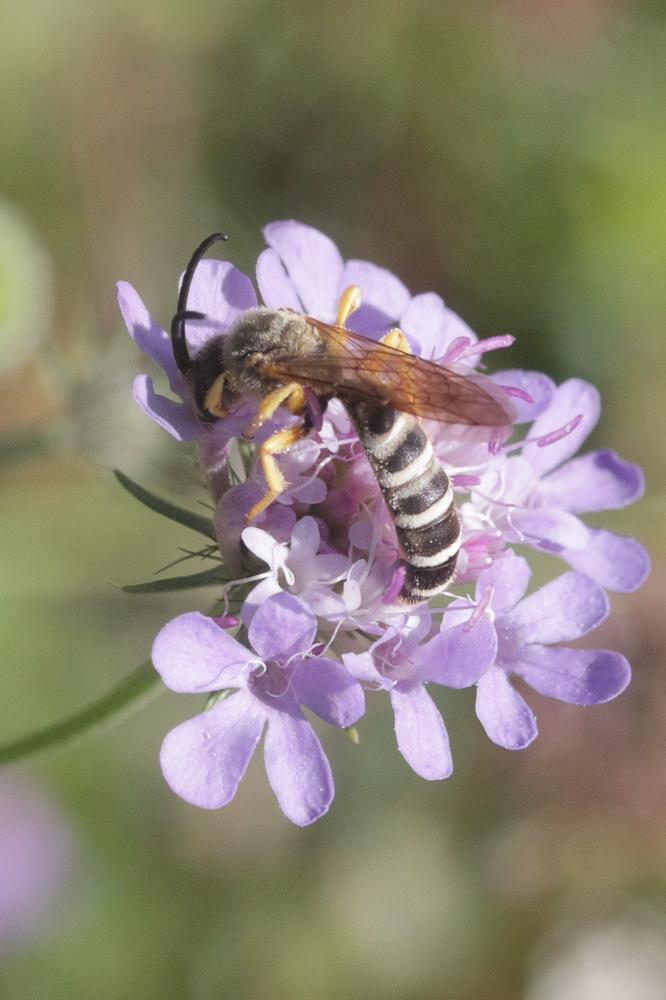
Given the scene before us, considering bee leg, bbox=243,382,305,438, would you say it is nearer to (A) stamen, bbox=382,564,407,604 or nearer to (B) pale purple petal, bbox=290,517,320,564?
(B) pale purple petal, bbox=290,517,320,564

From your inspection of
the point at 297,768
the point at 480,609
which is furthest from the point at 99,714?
the point at 480,609

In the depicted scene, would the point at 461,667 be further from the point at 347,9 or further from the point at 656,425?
the point at 347,9

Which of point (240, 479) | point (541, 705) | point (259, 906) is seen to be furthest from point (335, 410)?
point (259, 906)

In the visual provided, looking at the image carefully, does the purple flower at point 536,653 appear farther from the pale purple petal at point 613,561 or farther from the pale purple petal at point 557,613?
the pale purple petal at point 613,561

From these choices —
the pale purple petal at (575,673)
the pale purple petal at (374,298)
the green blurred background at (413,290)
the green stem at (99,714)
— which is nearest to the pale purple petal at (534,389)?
the pale purple petal at (374,298)

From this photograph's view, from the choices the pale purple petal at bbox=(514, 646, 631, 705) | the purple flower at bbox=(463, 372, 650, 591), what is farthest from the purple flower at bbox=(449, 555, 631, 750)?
the purple flower at bbox=(463, 372, 650, 591)

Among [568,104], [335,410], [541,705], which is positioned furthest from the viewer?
[568,104]
